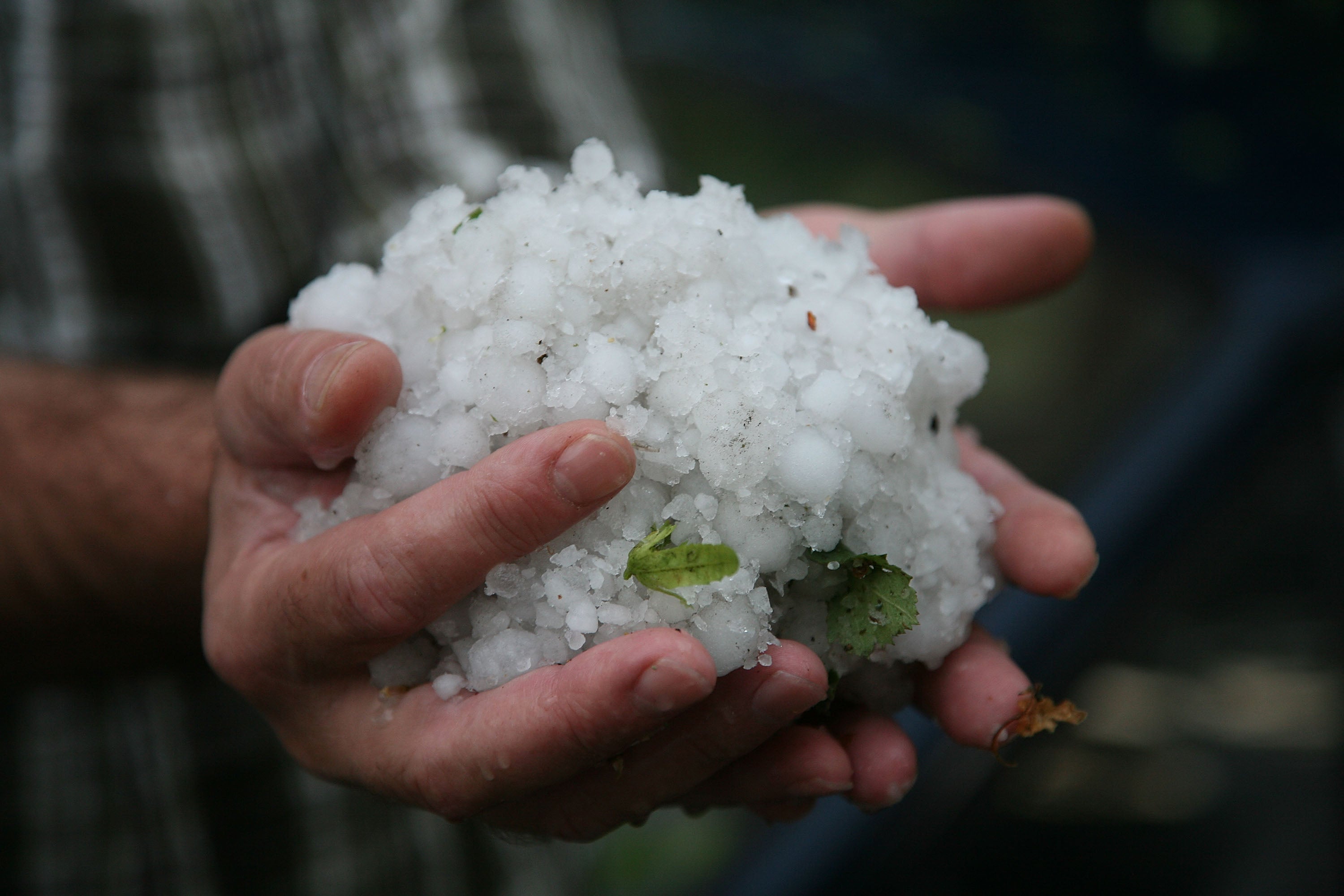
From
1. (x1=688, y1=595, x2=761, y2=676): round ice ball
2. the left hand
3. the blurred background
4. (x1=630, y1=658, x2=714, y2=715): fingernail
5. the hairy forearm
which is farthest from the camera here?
the blurred background

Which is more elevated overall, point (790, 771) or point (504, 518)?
point (504, 518)

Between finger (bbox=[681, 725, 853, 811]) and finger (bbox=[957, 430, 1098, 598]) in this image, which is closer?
finger (bbox=[681, 725, 853, 811])

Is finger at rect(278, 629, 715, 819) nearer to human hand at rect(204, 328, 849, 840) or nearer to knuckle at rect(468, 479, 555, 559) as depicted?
human hand at rect(204, 328, 849, 840)

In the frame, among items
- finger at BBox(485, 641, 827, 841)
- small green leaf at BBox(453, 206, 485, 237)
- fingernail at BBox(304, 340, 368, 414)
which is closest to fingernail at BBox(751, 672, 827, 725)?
finger at BBox(485, 641, 827, 841)

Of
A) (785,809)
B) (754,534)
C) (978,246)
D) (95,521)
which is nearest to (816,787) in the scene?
(785,809)

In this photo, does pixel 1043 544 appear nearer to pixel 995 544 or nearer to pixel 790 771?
pixel 995 544

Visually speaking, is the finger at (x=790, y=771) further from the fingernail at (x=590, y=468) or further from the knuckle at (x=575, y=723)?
the fingernail at (x=590, y=468)
